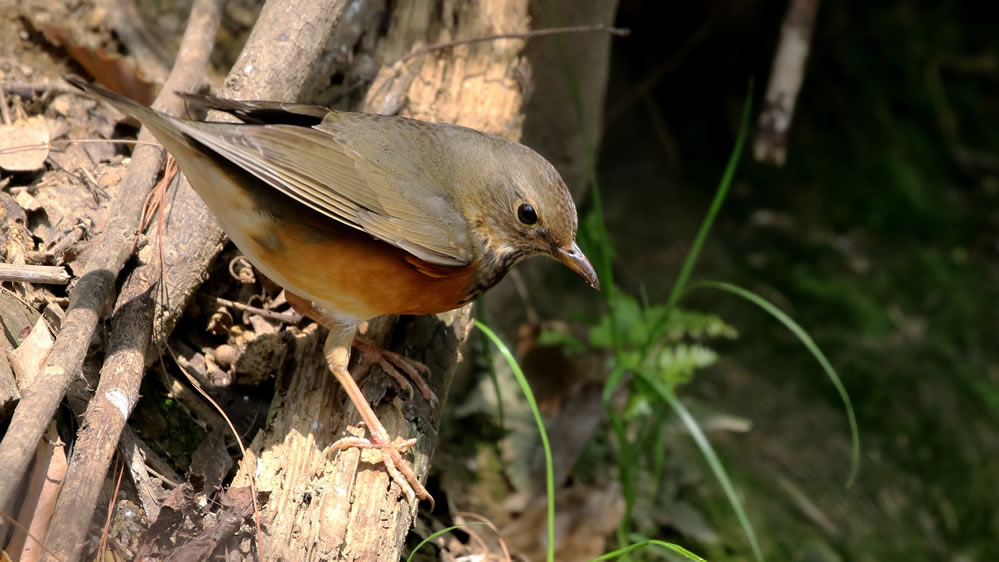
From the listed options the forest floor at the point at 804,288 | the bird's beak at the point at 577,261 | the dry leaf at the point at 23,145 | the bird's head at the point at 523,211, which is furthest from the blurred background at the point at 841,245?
the dry leaf at the point at 23,145

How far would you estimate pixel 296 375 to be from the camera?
365 centimetres

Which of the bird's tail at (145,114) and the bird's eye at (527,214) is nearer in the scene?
the bird's tail at (145,114)

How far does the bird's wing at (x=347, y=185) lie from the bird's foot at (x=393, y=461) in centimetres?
70

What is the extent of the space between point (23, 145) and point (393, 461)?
205cm

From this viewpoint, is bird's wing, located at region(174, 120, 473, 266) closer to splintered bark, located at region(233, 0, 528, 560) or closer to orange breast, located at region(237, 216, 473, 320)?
orange breast, located at region(237, 216, 473, 320)

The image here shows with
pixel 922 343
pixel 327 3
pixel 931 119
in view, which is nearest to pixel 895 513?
pixel 922 343

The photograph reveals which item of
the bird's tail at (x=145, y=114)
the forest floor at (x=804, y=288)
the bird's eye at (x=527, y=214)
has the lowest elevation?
the forest floor at (x=804, y=288)

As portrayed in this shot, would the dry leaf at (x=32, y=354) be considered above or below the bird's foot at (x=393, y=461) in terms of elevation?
above

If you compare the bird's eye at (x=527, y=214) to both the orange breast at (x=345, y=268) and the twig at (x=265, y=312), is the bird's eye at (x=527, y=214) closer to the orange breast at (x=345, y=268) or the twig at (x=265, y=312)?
the orange breast at (x=345, y=268)

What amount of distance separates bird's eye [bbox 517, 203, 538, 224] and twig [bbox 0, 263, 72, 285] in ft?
5.56

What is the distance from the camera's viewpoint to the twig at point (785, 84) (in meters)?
5.12

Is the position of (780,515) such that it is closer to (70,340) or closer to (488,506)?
(488,506)

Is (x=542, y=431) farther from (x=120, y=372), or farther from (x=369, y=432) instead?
(x=120, y=372)

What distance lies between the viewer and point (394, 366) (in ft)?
12.3
